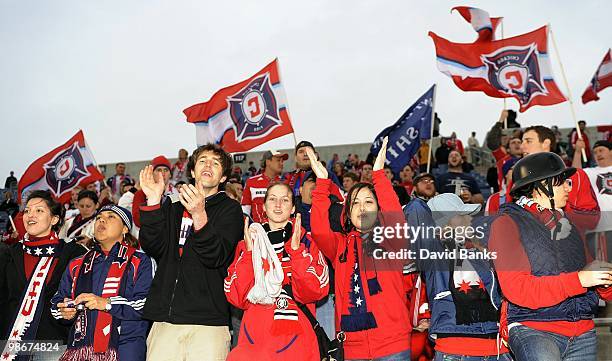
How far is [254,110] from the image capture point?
11516mm

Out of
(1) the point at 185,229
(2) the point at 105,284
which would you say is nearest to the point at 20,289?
(2) the point at 105,284

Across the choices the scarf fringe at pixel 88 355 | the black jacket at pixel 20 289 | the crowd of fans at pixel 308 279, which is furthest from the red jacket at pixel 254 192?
the scarf fringe at pixel 88 355

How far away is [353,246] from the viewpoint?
572cm

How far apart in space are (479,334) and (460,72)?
770cm

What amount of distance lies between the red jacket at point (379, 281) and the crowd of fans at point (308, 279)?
0.01 m

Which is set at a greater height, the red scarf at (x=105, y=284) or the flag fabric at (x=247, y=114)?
the flag fabric at (x=247, y=114)

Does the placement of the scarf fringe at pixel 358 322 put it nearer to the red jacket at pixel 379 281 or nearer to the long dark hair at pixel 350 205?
the red jacket at pixel 379 281

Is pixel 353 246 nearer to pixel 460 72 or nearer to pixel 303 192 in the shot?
pixel 303 192

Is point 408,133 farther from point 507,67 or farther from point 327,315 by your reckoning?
point 327,315

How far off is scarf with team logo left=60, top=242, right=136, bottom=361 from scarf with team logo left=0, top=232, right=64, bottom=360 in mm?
505

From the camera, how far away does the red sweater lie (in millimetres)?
4020

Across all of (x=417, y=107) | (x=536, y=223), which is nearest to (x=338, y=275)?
(x=536, y=223)

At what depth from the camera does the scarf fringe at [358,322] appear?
531 centimetres

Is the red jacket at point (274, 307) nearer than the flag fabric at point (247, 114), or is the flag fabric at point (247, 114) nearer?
the red jacket at point (274, 307)
